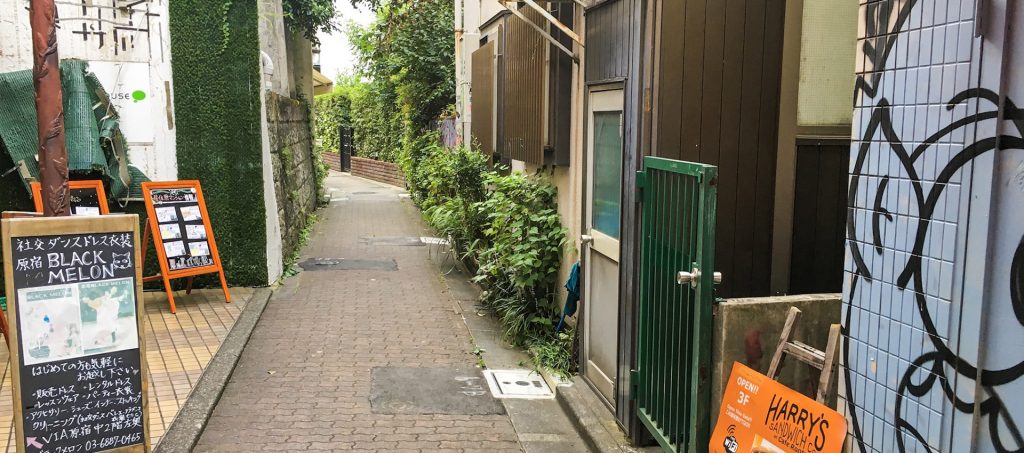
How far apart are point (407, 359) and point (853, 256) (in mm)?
4921

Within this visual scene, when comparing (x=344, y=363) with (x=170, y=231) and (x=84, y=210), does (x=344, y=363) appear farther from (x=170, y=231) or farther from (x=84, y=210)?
(x=84, y=210)

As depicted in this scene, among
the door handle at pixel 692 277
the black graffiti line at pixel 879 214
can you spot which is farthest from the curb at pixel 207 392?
the black graffiti line at pixel 879 214

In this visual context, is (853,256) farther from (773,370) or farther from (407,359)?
(407,359)

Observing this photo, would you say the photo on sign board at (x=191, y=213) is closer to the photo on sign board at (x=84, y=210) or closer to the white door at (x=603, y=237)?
the photo on sign board at (x=84, y=210)

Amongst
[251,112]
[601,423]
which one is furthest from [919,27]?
[251,112]

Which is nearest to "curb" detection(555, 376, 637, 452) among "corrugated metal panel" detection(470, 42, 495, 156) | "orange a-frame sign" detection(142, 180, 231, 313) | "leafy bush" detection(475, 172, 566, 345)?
"leafy bush" detection(475, 172, 566, 345)

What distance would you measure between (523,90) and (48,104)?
16.2 feet

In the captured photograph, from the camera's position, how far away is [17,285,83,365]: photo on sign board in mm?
4191

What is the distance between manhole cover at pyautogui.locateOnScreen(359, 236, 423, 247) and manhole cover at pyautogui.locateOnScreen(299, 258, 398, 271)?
4.98 feet

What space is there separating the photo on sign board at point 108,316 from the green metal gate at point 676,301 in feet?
9.91

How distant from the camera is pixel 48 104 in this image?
4.57m

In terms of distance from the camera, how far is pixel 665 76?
4559 mm

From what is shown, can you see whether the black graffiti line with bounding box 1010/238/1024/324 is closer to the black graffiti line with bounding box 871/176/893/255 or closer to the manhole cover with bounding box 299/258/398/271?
the black graffiti line with bounding box 871/176/893/255

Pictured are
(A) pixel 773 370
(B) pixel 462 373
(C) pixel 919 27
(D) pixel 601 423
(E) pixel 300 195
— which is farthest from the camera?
(E) pixel 300 195
